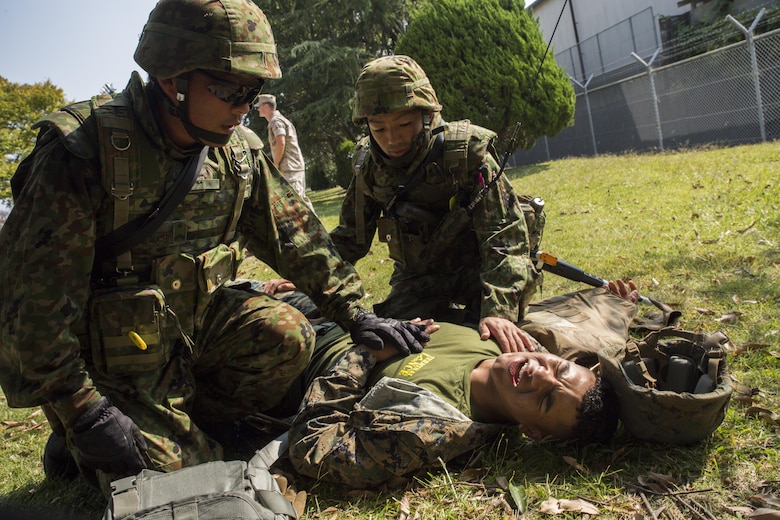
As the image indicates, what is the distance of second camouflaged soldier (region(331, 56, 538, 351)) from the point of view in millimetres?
3547

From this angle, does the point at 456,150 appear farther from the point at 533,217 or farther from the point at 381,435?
the point at 381,435

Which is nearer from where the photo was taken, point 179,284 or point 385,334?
point 179,284

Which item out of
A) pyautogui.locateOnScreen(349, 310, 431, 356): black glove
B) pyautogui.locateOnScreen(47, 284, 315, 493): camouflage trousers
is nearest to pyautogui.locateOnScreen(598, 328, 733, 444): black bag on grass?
pyautogui.locateOnScreen(349, 310, 431, 356): black glove

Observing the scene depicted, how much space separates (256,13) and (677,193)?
21.6ft

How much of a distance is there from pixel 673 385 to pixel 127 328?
230 centimetres

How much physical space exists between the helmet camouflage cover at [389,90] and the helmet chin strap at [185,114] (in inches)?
42.8

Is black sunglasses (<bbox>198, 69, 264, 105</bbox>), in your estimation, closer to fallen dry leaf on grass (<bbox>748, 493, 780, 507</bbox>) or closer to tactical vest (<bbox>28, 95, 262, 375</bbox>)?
tactical vest (<bbox>28, 95, 262, 375</bbox>)

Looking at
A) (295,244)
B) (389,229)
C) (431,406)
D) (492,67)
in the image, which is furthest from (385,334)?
(492,67)

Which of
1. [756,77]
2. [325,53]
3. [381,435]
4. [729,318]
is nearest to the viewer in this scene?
[381,435]

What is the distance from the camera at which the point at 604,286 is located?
14.0ft

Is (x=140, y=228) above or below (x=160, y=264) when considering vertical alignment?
above

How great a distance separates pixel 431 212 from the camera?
398 centimetres

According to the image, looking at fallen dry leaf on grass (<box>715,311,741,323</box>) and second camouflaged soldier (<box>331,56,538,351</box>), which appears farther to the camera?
fallen dry leaf on grass (<box>715,311,741,323</box>)

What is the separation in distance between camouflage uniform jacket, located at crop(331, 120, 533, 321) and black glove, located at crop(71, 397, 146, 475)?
1.80 metres
